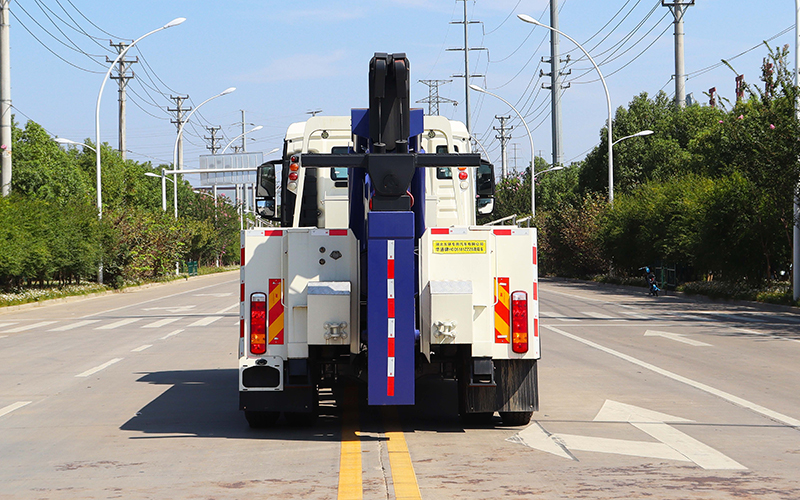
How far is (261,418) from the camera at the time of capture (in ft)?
28.2

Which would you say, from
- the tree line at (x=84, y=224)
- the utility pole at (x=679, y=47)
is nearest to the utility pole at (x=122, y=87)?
the tree line at (x=84, y=224)

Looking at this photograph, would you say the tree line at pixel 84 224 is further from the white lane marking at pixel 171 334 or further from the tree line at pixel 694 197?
the tree line at pixel 694 197

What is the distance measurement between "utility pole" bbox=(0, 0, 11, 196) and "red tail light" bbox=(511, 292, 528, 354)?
97.0 feet

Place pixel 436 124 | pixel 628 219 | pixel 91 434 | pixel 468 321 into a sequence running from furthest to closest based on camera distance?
pixel 628 219, pixel 436 124, pixel 91 434, pixel 468 321

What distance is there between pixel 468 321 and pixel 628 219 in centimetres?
3793

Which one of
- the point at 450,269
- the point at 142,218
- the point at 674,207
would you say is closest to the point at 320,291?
the point at 450,269

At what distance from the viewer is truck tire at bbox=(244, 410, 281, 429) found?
856cm

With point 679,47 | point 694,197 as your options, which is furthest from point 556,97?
point 694,197

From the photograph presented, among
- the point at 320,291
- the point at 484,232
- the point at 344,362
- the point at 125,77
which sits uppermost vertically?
the point at 125,77

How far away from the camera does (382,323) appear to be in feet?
25.0

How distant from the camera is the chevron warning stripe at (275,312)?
26.6 feet

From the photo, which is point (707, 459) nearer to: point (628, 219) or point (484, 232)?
point (484, 232)

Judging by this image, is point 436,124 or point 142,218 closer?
point 436,124

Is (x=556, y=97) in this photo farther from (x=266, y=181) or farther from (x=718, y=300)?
(x=266, y=181)
